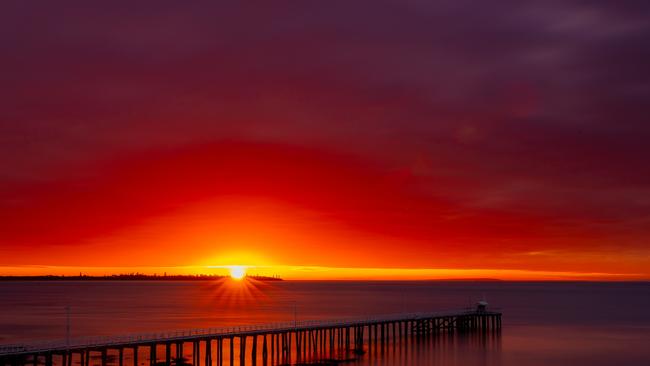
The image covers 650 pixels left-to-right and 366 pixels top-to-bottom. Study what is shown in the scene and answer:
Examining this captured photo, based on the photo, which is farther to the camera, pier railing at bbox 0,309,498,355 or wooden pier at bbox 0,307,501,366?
wooden pier at bbox 0,307,501,366

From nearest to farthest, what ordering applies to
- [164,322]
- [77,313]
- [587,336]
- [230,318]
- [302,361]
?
[302,361] → [587,336] → [164,322] → [230,318] → [77,313]

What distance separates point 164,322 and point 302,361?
51.2m

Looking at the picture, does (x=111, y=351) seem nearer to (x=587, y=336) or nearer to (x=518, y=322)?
(x=587, y=336)

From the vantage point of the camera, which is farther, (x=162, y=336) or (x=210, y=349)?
(x=210, y=349)

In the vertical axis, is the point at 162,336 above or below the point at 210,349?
above

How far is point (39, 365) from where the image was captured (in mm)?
57625

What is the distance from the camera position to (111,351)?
215ft

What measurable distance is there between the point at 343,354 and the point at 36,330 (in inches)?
1835

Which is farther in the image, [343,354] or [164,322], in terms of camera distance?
[164,322]

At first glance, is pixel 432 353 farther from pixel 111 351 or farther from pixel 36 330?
pixel 36 330

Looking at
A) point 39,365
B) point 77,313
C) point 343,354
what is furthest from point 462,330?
point 77,313

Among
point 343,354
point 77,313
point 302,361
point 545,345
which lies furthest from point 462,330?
point 77,313

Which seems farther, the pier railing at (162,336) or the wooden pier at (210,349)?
the wooden pier at (210,349)

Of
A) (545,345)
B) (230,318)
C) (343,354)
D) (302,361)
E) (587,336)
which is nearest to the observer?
(302,361)
